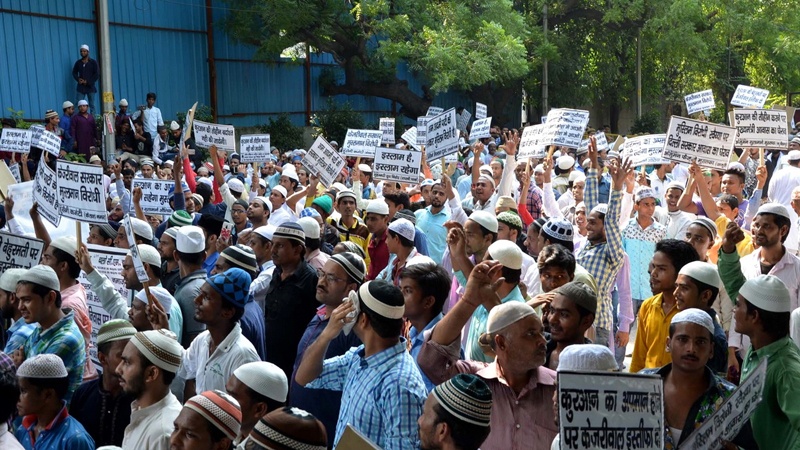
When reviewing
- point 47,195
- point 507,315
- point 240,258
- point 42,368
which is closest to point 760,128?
point 240,258

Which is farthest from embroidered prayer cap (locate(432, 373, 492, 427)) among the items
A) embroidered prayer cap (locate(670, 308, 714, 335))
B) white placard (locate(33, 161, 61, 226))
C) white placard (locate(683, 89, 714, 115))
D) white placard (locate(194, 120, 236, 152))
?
white placard (locate(683, 89, 714, 115))

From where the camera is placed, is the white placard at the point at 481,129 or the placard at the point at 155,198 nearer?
the placard at the point at 155,198

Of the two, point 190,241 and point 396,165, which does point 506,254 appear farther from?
point 396,165

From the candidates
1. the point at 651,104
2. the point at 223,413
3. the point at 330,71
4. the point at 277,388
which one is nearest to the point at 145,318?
the point at 277,388

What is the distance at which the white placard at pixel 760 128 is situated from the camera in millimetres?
11133

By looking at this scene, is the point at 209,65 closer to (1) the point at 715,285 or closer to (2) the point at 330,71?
(2) the point at 330,71

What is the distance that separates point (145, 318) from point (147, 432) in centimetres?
158

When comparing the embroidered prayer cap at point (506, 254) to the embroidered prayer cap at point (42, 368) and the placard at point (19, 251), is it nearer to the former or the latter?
the embroidered prayer cap at point (42, 368)

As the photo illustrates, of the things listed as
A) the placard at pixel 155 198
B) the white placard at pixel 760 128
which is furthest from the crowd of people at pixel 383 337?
the white placard at pixel 760 128

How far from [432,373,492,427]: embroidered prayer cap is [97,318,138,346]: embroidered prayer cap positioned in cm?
207

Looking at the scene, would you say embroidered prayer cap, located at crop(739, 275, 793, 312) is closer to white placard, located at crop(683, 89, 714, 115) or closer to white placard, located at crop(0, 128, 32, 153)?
white placard, located at crop(0, 128, 32, 153)

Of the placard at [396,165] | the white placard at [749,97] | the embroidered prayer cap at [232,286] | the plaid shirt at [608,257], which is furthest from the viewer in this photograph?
the white placard at [749,97]

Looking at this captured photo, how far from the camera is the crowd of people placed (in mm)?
4094

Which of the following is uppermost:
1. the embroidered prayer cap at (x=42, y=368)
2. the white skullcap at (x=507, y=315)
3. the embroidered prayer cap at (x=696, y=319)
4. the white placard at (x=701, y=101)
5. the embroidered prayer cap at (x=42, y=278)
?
the white placard at (x=701, y=101)
